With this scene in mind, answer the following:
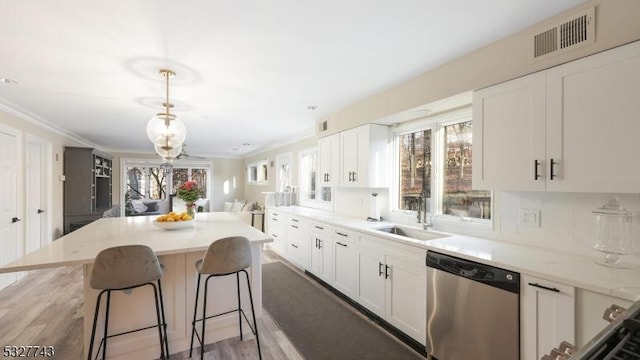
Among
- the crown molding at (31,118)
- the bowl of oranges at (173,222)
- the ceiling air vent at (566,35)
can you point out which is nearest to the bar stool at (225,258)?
the bowl of oranges at (173,222)

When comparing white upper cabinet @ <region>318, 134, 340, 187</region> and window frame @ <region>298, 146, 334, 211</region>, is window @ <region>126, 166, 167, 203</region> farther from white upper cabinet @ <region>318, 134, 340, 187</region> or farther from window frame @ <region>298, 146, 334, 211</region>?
white upper cabinet @ <region>318, 134, 340, 187</region>

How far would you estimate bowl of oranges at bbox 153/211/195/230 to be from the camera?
108 inches

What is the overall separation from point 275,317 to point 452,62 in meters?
2.92

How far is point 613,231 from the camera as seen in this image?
5.48 feet

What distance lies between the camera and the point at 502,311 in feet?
5.65

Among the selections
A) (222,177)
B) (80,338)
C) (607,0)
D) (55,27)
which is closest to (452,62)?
(607,0)

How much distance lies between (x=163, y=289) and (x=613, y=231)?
10.3 feet

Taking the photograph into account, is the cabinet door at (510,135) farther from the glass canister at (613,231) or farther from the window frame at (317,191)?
the window frame at (317,191)

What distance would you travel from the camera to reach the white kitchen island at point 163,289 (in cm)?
200

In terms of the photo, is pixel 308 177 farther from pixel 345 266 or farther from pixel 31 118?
pixel 31 118

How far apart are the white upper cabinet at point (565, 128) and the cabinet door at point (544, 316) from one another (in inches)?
24.3

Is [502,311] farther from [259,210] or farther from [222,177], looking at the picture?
[222,177]

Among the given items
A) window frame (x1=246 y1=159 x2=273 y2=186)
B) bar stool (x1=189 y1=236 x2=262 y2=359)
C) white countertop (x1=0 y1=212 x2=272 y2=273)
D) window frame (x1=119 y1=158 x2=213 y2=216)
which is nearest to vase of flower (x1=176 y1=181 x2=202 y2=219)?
white countertop (x1=0 y1=212 x2=272 y2=273)

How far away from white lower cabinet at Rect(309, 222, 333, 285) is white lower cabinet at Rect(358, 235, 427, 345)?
649 millimetres
